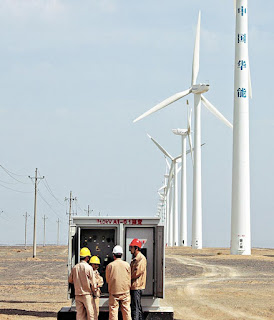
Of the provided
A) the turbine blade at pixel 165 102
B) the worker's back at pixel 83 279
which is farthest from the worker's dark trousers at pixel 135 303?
the turbine blade at pixel 165 102

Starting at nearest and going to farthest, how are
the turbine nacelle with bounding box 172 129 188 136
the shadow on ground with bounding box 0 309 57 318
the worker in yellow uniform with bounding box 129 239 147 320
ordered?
the worker in yellow uniform with bounding box 129 239 147 320 < the shadow on ground with bounding box 0 309 57 318 < the turbine nacelle with bounding box 172 129 188 136

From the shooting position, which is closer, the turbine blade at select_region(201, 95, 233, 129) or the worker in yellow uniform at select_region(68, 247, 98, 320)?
the worker in yellow uniform at select_region(68, 247, 98, 320)

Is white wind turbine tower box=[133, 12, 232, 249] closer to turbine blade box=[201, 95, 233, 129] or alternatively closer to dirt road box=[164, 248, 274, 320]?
turbine blade box=[201, 95, 233, 129]

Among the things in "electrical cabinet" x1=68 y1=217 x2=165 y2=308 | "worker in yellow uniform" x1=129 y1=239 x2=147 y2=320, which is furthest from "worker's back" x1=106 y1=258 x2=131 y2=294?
"electrical cabinet" x1=68 y1=217 x2=165 y2=308

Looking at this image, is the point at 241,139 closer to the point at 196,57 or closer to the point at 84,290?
→ the point at 196,57

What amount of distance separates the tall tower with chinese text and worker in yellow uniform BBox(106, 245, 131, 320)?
46743 mm

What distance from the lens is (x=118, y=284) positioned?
18516mm

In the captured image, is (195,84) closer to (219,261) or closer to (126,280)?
(219,261)

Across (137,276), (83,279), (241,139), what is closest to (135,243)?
(137,276)

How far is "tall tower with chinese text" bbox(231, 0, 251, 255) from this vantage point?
64.4 metres

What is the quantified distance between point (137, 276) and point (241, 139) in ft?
152

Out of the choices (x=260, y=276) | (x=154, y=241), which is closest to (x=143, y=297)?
(x=154, y=241)

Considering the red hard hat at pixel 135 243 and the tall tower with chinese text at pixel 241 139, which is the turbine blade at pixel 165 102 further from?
the red hard hat at pixel 135 243

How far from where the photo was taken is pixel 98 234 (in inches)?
850
